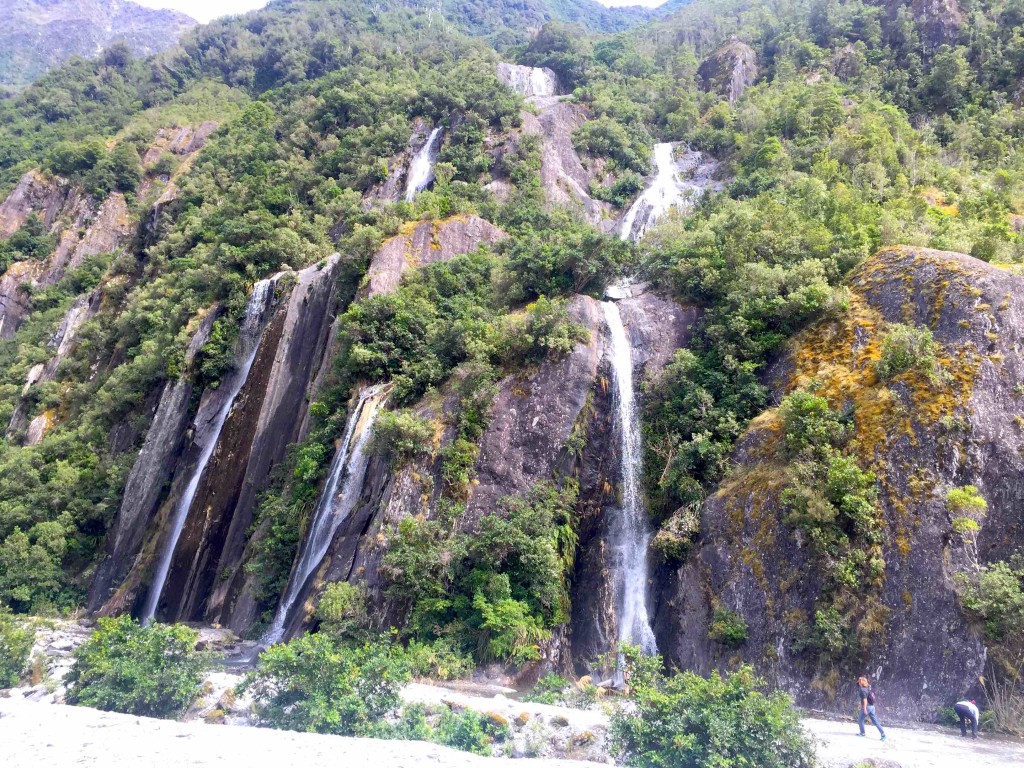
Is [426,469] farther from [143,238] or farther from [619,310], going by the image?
[143,238]

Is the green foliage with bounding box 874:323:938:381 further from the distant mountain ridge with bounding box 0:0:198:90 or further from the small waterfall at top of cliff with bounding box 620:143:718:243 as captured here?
the distant mountain ridge with bounding box 0:0:198:90

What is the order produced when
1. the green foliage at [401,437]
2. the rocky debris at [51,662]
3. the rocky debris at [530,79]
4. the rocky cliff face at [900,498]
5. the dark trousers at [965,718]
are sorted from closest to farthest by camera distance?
1. the dark trousers at [965,718]
2. the rocky cliff face at [900,498]
3. the rocky debris at [51,662]
4. the green foliage at [401,437]
5. the rocky debris at [530,79]

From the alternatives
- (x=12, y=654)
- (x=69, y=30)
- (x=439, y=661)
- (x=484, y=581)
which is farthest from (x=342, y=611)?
(x=69, y=30)

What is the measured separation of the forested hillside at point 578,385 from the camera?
44.3ft

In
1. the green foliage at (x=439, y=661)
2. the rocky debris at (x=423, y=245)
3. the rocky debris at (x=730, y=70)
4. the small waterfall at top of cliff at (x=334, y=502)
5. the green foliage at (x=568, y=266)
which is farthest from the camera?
the rocky debris at (x=730, y=70)

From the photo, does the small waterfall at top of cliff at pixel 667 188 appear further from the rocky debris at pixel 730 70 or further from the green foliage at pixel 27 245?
the green foliage at pixel 27 245

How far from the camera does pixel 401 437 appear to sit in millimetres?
18312

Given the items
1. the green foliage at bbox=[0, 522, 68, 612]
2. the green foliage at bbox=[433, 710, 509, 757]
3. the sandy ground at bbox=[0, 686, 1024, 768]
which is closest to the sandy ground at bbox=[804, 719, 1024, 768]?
the sandy ground at bbox=[0, 686, 1024, 768]

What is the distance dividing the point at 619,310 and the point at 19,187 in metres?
57.1

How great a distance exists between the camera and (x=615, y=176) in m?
41.5

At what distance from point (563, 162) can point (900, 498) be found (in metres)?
32.2

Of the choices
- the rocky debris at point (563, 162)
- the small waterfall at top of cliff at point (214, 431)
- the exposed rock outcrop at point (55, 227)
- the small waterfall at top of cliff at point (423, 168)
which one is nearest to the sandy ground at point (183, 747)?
the small waterfall at top of cliff at point (214, 431)

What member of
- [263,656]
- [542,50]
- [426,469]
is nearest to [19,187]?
[542,50]

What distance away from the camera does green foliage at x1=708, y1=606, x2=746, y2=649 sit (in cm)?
1360
